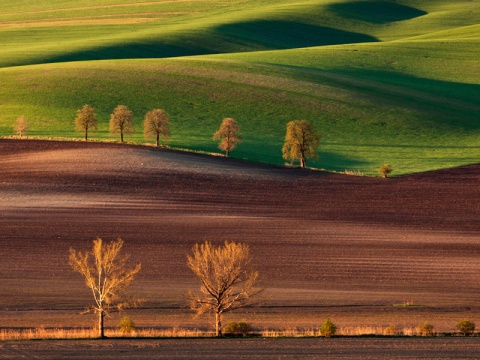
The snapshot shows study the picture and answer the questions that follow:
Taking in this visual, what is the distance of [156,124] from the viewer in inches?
2837

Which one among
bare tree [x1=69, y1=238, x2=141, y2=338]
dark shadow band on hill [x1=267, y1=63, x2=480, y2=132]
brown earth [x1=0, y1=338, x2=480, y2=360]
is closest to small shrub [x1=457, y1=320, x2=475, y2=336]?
brown earth [x1=0, y1=338, x2=480, y2=360]

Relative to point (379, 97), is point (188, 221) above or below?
below

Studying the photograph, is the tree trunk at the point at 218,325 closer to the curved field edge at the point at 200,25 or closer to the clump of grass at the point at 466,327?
the clump of grass at the point at 466,327

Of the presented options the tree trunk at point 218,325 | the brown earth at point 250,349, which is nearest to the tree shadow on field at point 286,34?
the tree trunk at point 218,325

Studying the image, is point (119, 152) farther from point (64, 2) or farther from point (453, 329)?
point (64, 2)

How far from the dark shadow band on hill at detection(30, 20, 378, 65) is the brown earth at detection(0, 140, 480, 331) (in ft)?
199

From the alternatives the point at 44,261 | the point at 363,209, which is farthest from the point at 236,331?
the point at 363,209

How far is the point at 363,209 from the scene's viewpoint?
183ft

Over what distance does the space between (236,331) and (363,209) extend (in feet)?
87.2

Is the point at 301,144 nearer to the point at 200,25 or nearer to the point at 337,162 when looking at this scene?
the point at 337,162

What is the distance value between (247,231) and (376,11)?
14340cm

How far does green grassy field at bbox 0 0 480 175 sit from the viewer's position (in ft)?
264

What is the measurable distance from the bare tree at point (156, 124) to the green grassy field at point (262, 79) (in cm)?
195

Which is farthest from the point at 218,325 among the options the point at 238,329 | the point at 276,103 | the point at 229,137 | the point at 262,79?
the point at 262,79
